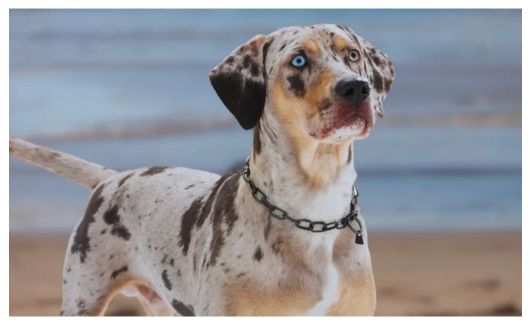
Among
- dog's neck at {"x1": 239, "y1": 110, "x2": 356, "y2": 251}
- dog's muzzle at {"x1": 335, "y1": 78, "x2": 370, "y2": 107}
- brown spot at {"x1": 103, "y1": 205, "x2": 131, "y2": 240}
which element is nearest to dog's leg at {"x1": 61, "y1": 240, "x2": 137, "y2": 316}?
brown spot at {"x1": 103, "y1": 205, "x2": 131, "y2": 240}

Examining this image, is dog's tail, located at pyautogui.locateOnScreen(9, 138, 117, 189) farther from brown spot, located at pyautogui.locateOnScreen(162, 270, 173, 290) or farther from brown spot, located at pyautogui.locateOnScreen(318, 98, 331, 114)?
brown spot, located at pyautogui.locateOnScreen(318, 98, 331, 114)

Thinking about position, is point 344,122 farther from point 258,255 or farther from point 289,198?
point 258,255

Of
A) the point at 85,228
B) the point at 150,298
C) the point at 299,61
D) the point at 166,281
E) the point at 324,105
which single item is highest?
the point at 299,61

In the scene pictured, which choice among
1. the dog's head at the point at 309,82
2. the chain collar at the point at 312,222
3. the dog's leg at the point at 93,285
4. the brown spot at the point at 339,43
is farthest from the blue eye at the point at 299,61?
the dog's leg at the point at 93,285

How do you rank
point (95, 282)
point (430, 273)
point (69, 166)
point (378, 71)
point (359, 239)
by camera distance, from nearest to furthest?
point (359, 239) < point (378, 71) < point (95, 282) < point (69, 166) < point (430, 273)

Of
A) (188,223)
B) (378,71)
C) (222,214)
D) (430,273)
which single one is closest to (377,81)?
(378,71)

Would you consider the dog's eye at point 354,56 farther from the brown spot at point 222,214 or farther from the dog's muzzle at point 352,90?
the brown spot at point 222,214

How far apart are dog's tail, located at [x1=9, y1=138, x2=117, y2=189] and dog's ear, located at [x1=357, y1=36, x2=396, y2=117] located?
40.2 inches

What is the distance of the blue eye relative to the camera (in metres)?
2.48

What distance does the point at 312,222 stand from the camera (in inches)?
101

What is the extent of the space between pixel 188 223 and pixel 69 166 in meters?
0.59

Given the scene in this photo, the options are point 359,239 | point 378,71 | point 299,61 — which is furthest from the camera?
point 378,71

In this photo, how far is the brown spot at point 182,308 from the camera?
266 centimetres

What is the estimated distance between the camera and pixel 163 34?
10.6ft
